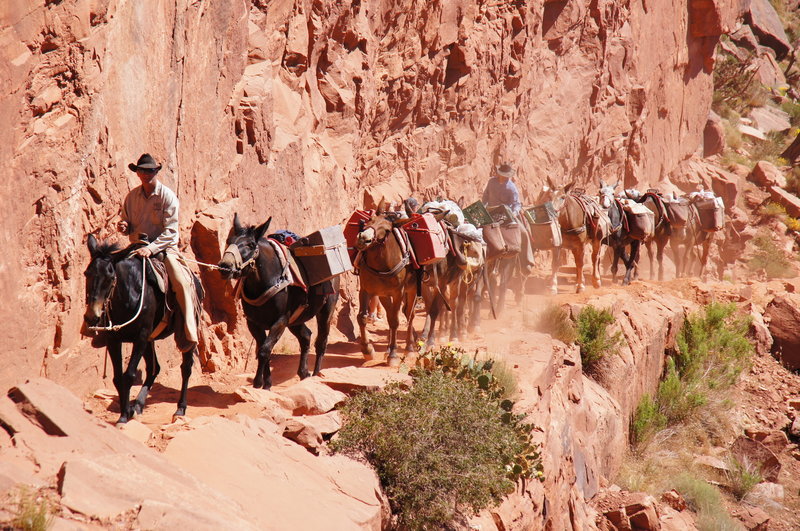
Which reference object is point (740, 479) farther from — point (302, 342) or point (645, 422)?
point (302, 342)

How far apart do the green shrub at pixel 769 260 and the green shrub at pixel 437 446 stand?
86.5ft

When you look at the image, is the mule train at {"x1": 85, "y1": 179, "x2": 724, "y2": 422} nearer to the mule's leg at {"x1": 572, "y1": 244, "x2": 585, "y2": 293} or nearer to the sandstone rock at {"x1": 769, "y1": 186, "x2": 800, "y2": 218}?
the mule's leg at {"x1": 572, "y1": 244, "x2": 585, "y2": 293}

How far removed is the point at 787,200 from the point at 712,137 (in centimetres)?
504

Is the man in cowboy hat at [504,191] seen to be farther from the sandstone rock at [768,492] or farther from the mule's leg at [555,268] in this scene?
the sandstone rock at [768,492]

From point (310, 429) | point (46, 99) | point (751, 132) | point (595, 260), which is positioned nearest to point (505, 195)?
point (595, 260)

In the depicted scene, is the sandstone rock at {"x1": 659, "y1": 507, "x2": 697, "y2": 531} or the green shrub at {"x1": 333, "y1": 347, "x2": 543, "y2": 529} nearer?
the green shrub at {"x1": 333, "y1": 347, "x2": 543, "y2": 529}

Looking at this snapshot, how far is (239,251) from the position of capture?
28.1ft

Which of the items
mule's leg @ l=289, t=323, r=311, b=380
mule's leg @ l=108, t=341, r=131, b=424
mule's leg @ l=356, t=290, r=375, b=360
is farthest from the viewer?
mule's leg @ l=356, t=290, r=375, b=360

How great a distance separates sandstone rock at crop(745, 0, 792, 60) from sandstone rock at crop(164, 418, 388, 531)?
49.2m

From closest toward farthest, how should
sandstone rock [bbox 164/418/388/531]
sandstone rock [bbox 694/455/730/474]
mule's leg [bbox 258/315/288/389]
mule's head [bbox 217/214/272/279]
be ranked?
sandstone rock [bbox 164/418/388/531], mule's head [bbox 217/214/272/279], mule's leg [bbox 258/315/288/389], sandstone rock [bbox 694/455/730/474]

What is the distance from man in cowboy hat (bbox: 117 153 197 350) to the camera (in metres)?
7.73

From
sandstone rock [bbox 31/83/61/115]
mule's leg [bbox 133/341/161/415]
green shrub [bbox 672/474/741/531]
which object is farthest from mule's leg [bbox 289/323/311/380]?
green shrub [bbox 672/474/741/531]

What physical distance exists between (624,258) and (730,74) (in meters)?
28.7

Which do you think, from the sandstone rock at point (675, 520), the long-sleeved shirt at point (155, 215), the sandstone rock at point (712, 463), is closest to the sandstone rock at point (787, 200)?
the sandstone rock at point (712, 463)
